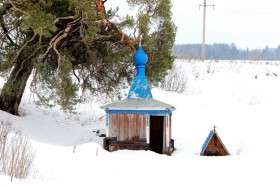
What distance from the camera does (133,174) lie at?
10.6 metres

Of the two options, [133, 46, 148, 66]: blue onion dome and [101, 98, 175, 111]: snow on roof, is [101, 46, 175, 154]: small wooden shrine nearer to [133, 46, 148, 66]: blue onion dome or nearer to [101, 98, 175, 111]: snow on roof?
[101, 98, 175, 111]: snow on roof

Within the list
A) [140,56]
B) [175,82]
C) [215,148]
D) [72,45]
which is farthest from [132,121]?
[175,82]

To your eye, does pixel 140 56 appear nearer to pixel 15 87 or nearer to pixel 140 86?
pixel 140 86

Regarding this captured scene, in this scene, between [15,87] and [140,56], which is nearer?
[140,56]

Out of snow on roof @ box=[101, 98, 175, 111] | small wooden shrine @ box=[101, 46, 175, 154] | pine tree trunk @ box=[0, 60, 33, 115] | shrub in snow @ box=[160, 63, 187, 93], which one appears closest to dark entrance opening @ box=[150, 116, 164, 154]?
small wooden shrine @ box=[101, 46, 175, 154]

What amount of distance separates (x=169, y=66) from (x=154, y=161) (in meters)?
5.16

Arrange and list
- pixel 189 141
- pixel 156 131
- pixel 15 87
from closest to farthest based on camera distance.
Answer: pixel 15 87 → pixel 156 131 → pixel 189 141

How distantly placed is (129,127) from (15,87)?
4768 mm

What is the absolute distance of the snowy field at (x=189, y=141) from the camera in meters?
10.1

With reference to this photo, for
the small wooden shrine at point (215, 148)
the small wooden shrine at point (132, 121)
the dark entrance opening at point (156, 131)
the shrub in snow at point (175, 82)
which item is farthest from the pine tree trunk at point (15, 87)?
the shrub in snow at point (175, 82)

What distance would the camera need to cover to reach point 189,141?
684 inches

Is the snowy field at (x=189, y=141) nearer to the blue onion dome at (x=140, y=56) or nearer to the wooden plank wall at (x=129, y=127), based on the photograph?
the wooden plank wall at (x=129, y=127)

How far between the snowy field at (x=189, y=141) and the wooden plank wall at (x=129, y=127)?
0.59 metres

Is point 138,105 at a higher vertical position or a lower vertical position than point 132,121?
higher
